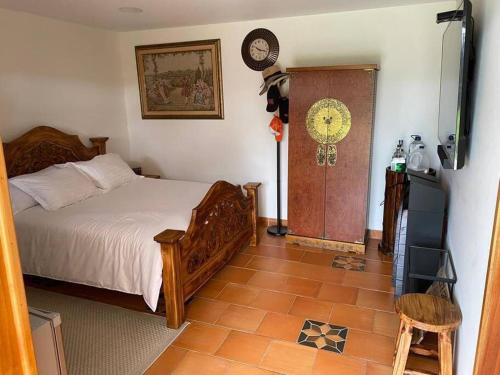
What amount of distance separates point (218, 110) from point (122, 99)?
1.30 metres

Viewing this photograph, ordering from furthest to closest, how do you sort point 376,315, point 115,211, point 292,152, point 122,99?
point 122,99, point 292,152, point 115,211, point 376,315

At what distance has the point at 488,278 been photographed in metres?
1.24

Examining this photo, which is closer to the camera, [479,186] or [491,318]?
[491,318]

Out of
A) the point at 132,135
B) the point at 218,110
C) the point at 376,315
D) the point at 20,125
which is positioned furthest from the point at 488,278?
the point at 132,135

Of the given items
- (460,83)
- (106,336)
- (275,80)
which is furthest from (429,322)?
(275,80)

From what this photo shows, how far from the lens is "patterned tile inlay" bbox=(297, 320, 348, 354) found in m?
2.21

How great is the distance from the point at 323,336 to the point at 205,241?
1.05 meters

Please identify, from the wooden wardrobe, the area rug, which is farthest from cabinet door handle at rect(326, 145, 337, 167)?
the area rug

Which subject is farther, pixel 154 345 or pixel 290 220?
pixel 290 220

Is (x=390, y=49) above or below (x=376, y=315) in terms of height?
above

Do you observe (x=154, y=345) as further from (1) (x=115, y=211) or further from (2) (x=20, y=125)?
(2) (x=20, y=125)

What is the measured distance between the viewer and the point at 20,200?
9.58 ft

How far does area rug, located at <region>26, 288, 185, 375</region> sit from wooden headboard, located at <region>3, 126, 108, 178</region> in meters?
1.22

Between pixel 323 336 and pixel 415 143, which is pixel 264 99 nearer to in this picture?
pixel 415 143
